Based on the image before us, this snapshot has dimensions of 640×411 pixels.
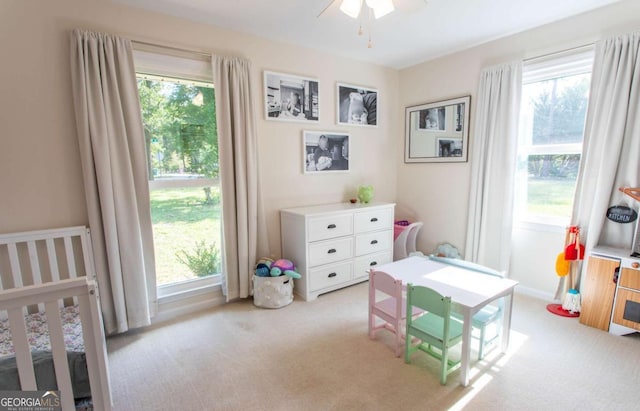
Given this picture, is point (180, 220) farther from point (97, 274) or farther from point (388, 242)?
point (388, 242)

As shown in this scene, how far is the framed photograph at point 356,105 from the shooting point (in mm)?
3484

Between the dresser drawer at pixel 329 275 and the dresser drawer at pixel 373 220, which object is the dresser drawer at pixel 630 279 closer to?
the dresser drawer at pixel 373 220

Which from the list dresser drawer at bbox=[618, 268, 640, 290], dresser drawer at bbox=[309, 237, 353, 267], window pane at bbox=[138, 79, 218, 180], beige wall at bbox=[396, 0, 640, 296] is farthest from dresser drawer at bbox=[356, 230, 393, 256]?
dresser drawer at bbox=[618, 268, 640, 290]

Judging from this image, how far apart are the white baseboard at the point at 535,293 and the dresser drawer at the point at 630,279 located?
26.9 inches

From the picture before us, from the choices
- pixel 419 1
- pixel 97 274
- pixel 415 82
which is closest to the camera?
pixel 419 1

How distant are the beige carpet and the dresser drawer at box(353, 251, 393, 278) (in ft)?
2.44

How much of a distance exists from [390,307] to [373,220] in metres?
1.29

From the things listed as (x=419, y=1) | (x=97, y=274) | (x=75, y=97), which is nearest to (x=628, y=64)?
(x=419, y=1)

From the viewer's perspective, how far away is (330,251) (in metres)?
3.01

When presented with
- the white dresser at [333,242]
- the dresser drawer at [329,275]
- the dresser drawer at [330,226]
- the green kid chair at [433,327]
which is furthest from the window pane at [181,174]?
the green kid chair at [433,327]

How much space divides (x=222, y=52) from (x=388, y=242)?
2.61 m

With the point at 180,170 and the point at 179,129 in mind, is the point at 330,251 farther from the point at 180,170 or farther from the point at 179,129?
the point at 179,129

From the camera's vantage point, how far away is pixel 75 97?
81.4 inches

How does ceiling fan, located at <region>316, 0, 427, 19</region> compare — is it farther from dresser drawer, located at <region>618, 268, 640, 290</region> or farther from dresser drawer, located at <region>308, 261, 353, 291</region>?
dresser drawer, located at <region>618, 268, 640, 290</region>
